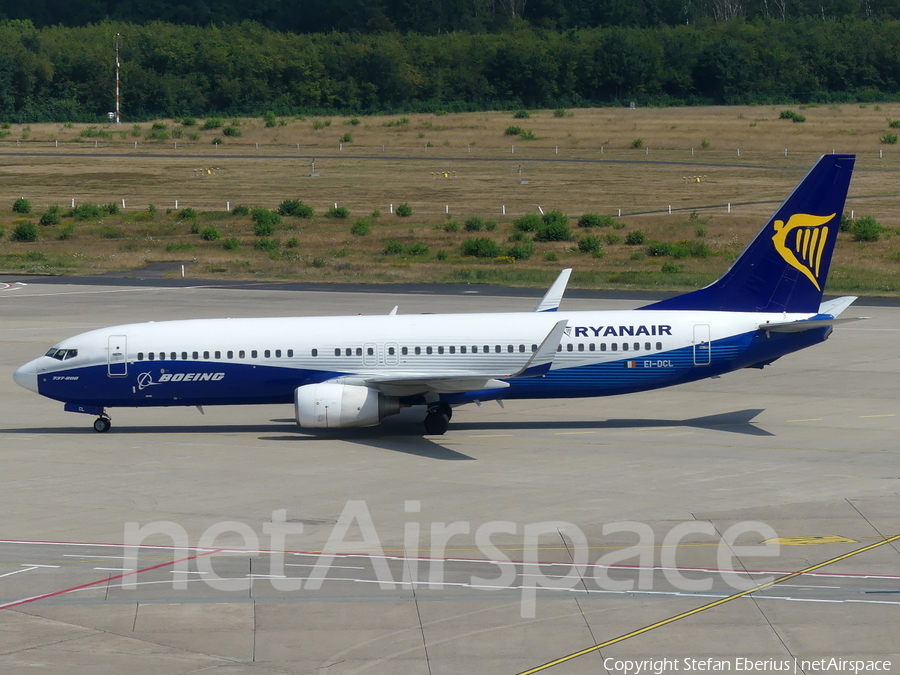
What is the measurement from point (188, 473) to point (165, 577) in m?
10.3

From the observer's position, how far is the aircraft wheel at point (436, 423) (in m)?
40.3

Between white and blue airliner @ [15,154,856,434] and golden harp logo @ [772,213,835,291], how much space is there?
0.35m

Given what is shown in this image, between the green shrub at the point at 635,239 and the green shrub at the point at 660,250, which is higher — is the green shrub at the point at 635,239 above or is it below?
above

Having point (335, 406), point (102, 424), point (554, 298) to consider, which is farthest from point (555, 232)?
point (335, 406)

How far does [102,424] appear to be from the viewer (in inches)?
1641

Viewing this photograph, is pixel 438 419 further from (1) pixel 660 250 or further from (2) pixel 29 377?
(1) pixel 660 250

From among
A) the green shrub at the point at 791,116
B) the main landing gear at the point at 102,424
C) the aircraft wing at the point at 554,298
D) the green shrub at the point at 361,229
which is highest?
the green shrub at the point at 791,116

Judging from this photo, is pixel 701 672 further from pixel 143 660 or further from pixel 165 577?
pixel 165 577

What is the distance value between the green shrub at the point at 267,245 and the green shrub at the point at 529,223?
20.6m

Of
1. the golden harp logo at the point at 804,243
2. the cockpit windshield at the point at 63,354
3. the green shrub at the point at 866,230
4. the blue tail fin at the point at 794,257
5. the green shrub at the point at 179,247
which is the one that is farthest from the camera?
the green shrub at the point at 179,247

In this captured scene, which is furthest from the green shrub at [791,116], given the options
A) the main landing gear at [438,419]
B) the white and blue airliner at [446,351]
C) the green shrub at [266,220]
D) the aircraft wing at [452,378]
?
the main landing gear at [438,419]

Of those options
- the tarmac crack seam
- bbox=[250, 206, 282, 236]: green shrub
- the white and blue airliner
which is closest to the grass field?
bbox=[250, 206, 282, 236]: green shrub

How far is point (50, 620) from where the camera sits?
2286cm

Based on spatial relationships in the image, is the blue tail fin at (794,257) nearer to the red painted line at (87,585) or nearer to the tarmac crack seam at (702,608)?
the tarmac crack seam at (702,608)
